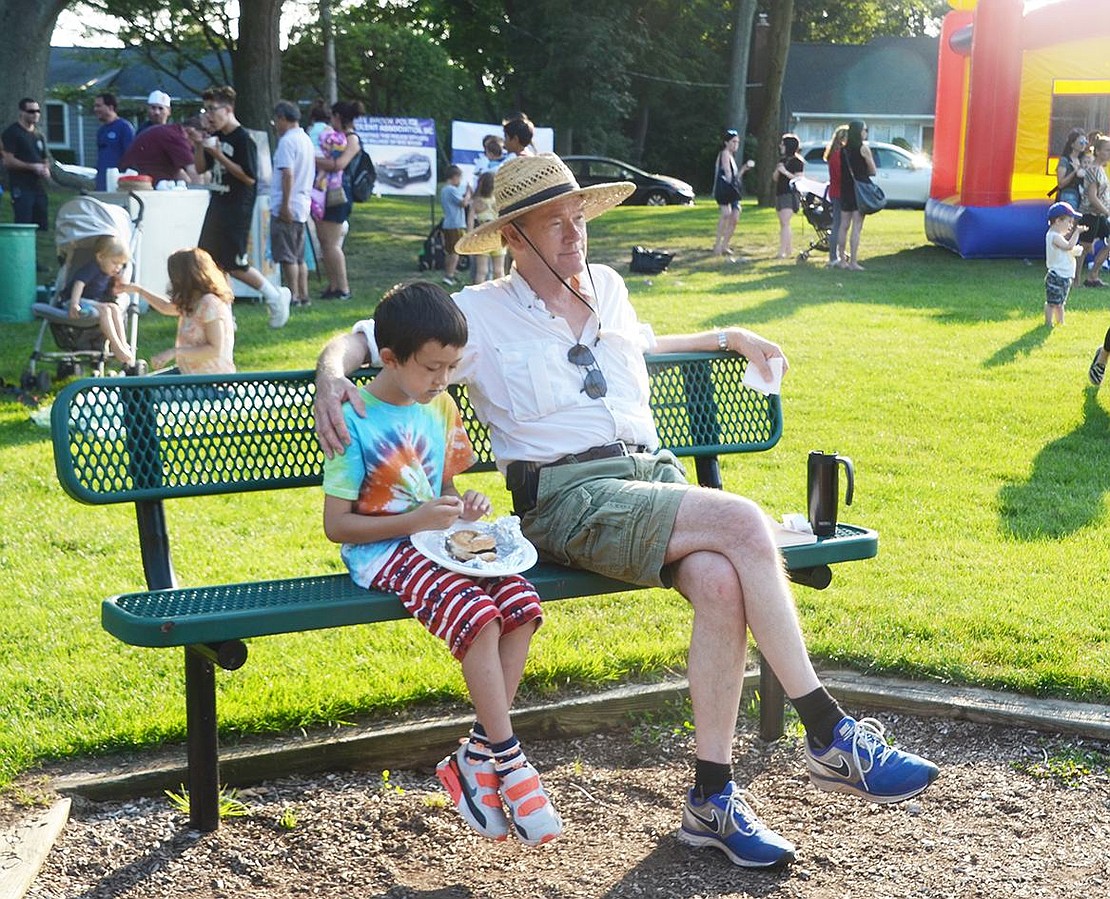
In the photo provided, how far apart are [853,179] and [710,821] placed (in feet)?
47.2

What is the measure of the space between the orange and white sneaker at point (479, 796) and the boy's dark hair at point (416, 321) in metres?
0.94

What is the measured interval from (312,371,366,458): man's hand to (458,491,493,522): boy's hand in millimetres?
315

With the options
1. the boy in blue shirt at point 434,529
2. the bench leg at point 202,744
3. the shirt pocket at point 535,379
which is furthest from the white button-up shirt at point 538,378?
the bench leg at point 202,744

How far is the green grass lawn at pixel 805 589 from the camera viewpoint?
408cm

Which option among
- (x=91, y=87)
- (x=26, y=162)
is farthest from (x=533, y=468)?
(x=91, y=87)

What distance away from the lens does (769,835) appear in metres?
3.22

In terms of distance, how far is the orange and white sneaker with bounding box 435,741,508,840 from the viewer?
314 centimetres

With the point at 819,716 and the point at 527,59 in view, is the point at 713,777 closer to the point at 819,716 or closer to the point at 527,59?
the point at 819,716

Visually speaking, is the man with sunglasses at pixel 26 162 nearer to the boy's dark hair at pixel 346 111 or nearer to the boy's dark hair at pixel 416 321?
the boy's dark hair at pixel 346 111

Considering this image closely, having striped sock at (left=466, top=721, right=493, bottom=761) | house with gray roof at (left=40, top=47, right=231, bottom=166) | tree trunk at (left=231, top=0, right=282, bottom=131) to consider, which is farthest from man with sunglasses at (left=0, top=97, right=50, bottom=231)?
house with gray roof at (left=40, top=47, right=231, bottom=166)

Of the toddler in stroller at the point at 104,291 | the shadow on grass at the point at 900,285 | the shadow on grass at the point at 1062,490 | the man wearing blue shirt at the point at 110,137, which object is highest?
the man wearing blue shirt at the point at 110,137

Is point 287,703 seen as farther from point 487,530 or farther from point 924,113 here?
point 924,113

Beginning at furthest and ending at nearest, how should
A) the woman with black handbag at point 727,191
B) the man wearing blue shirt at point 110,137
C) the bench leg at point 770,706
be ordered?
the woman with black handbag at point 727,191, the man wearing blue shirt at point 110,137, the bench leg at point 770,706

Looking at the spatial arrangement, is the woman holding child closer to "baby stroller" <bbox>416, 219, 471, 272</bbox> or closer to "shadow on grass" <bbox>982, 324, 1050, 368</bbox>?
"baby stroller" <bbox>416, 219, 471, 272</bbox>
